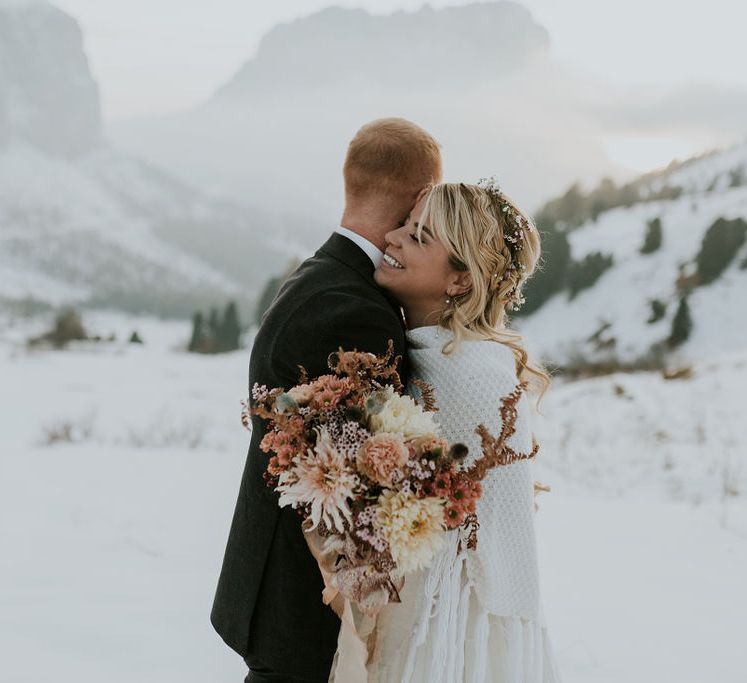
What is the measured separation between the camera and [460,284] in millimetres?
2803

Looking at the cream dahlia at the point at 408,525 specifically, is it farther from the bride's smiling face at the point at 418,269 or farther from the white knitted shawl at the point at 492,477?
the bride's smiling face at the point at 418,269

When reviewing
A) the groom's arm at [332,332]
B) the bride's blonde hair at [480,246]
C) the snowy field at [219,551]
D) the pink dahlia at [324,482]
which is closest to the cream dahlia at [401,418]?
the pink dahlia at [324,482]

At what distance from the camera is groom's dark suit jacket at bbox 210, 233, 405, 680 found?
2.45 meters

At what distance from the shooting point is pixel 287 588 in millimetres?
2598

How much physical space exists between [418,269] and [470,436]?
631 mm

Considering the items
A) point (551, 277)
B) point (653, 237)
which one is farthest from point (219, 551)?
point (653, 237)

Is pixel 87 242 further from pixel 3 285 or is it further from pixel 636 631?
pixel 636 631

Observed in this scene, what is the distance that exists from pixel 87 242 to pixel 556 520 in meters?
157

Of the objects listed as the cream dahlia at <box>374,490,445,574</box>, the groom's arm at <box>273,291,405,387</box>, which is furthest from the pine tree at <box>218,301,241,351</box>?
the cream dahlia at <box>374,490,445,574</box>

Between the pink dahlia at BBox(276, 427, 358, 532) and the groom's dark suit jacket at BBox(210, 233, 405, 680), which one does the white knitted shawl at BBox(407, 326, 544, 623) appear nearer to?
the groom's dark suit jacket at BBox(210, 233, 405, 680)

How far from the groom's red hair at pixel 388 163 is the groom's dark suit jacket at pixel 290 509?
29 cm

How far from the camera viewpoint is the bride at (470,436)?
2551 millimetres

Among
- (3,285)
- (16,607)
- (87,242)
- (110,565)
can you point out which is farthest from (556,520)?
(87,242)

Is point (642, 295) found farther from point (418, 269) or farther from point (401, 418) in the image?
point (401, 418)
